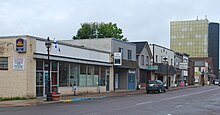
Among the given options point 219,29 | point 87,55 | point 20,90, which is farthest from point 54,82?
point 219,29

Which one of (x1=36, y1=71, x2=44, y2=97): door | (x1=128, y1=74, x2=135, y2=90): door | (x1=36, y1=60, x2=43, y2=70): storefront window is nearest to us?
(x1=36, y1=71, x2=44, y2=97): door

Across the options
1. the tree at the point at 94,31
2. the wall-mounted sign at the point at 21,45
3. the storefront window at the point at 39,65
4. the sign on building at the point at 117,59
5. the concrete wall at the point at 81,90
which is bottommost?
the concrete wall at the point at 81,90

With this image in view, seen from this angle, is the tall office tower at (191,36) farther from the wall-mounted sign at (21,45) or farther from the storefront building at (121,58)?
the wall-mounted sign at (21,45)

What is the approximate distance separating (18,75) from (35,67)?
1.49 metres

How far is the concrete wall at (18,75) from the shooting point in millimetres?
28484

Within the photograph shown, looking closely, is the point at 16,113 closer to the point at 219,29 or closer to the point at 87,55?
the point at 87,55

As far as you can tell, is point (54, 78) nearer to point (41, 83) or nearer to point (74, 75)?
point (41, 83)

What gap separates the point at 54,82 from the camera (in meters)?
32.2

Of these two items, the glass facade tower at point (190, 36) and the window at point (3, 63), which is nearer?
the window at point (3, 63)

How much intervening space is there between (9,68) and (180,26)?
334 ft

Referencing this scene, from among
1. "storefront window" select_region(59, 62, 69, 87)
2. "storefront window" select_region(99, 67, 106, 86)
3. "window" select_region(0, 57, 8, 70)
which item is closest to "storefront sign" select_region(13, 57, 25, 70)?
"window" select_region(0, 57, 8, 70)

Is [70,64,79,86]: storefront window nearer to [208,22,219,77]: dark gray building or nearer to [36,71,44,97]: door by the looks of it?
[36,71,44,97]: door

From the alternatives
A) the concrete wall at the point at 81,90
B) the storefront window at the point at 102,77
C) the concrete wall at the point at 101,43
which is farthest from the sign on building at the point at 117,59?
the concrete wall at the point at 81,90

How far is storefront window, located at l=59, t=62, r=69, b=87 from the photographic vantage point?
3338 centimetres
